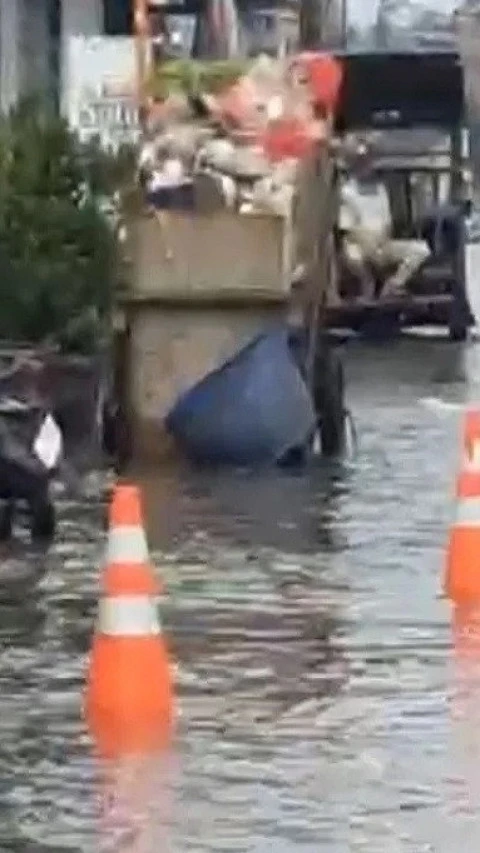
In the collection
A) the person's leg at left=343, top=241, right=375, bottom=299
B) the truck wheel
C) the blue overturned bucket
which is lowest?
the person's leg at left=343, top=241, right=375, bottom=299

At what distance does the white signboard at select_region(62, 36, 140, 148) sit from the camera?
64.5 feet

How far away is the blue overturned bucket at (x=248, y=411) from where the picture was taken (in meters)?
18.0

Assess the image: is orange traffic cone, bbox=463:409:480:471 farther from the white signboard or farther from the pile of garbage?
the white signboard

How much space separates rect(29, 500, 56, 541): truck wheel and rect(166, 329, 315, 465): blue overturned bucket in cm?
328

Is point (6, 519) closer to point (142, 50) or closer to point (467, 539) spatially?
point (467, 539)

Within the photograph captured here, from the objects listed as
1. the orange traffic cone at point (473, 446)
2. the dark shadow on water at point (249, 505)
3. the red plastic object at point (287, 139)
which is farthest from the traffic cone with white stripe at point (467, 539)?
the red plastic object at point (287, 139)

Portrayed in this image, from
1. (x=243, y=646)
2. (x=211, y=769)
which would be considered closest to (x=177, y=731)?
(x=211, y=769)

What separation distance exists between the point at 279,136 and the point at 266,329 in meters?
1.08

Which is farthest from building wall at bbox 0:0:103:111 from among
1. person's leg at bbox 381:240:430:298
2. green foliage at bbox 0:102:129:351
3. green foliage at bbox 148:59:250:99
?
green foliage at bbox 0:102:129:351

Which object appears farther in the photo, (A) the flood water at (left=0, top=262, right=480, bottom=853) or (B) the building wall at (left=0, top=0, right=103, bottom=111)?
(B) the building wall at (left=0, top=0, right=103, bottom=111)

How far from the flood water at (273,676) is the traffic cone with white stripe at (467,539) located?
148mm

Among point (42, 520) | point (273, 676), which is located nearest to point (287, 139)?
point (42, 520)

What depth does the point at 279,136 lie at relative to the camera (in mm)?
18641

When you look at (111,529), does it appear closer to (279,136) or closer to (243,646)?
(243,646)
